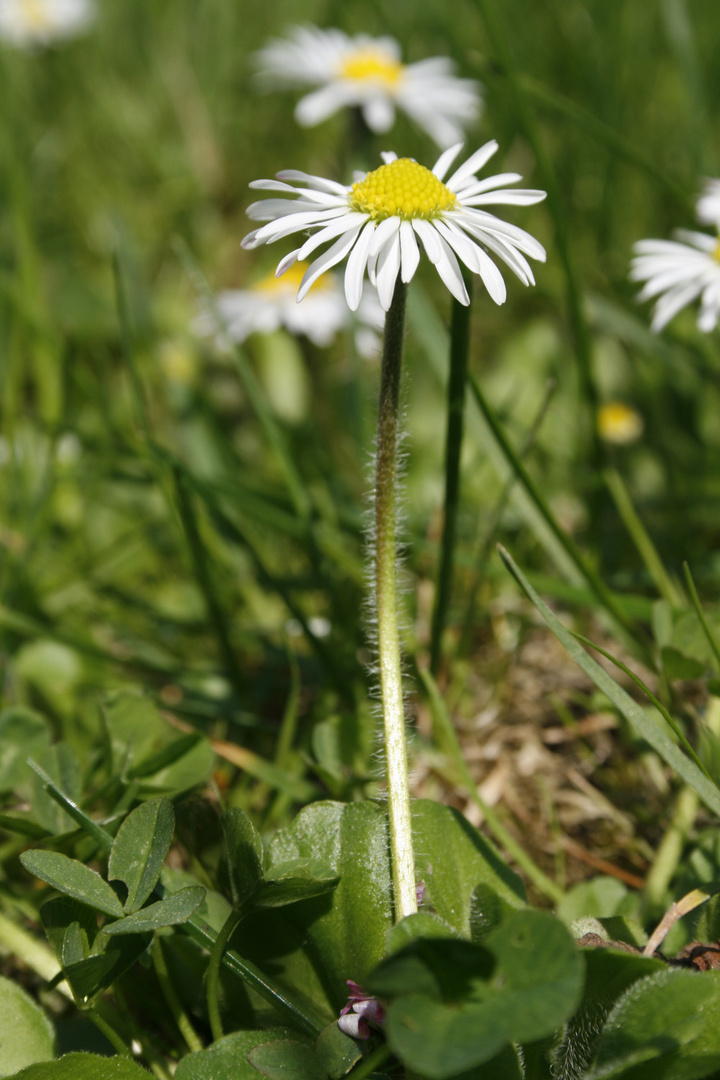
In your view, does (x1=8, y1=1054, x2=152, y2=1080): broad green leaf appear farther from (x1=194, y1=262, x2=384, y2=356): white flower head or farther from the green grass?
(x1=194, y1=262, x2=384, y2=356): white flower head

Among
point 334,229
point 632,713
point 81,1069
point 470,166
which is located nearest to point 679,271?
point 470,166

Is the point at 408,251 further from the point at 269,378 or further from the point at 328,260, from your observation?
the point at 269,378

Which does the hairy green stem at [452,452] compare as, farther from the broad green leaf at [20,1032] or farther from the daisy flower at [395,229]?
the broad green leaf at [20,1032]

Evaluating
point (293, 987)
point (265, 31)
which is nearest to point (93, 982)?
point (293, 987)

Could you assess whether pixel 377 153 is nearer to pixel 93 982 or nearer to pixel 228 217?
pixel 228 217

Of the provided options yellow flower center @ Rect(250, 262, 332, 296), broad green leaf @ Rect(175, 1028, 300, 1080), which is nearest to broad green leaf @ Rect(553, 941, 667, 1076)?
broad green leaf @ Rect(175, 1028, 300, 1080)

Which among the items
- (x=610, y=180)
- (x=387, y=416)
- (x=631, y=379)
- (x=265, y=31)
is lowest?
(x=387, y=416)
